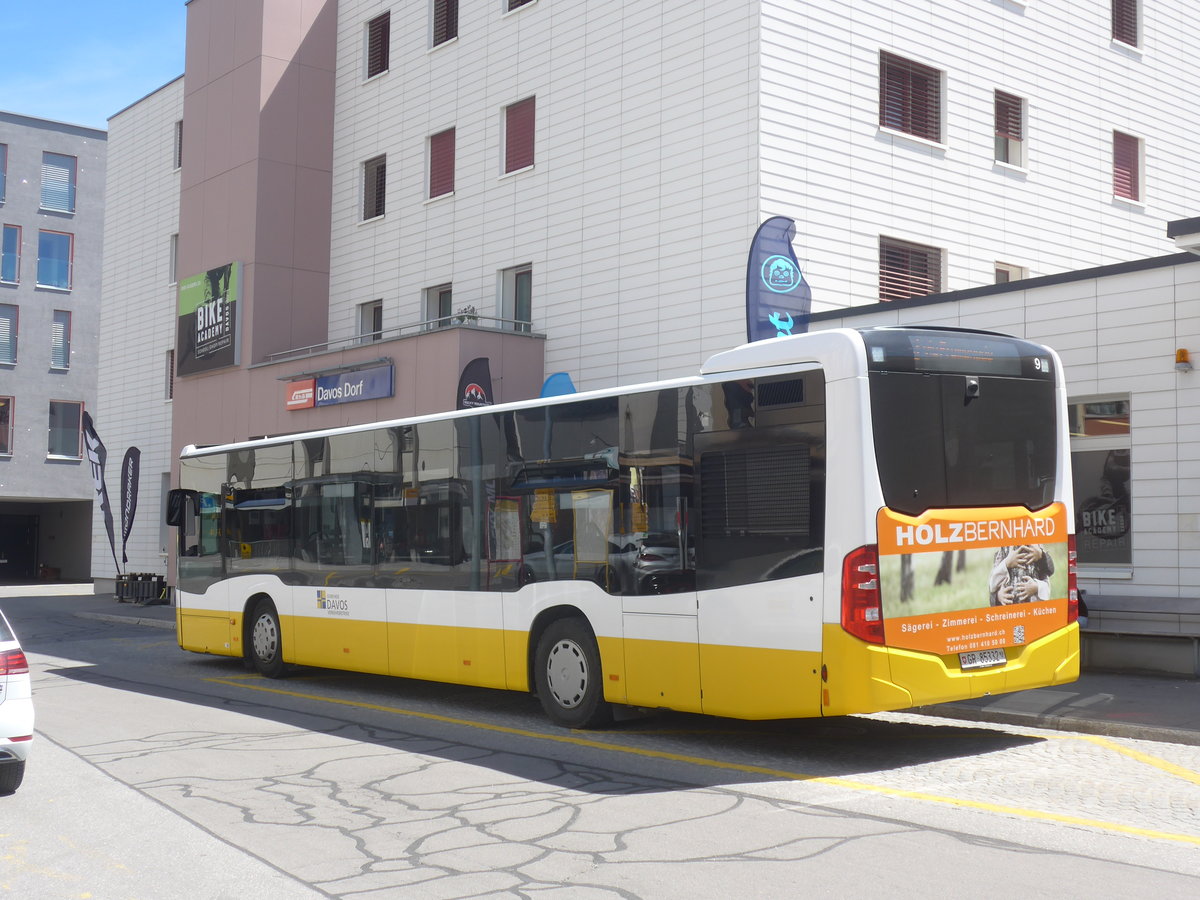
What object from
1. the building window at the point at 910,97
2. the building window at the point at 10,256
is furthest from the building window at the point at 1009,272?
the building window at the point at 10,256

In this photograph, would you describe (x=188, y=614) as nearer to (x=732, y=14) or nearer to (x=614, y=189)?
(x=614, y=189)

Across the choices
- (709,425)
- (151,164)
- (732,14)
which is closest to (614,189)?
(732,14)

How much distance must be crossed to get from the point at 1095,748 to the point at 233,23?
1062 inches

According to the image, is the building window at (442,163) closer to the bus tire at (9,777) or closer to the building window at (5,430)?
the bus tire at (9,777)

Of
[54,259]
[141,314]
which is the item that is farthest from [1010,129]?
[54,259]

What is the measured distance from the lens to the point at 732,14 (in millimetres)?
20094

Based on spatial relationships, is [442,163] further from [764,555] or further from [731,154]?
[764,555]

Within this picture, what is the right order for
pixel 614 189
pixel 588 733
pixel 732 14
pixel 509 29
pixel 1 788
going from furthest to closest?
pixel 509 29 < pixel 614 189 < pixel 732 14 < pixel 588 733 < pixel 1 788

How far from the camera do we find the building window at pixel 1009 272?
22844 mm

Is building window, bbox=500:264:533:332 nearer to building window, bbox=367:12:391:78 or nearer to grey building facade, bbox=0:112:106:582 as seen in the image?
building window, bbox=367:12:391:78

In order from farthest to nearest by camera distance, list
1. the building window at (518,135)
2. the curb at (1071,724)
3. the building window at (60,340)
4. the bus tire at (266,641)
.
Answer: the building window at (60,340) → the building window at (518,135) → the bus tire at (266,641) → the curb at (1071,724)

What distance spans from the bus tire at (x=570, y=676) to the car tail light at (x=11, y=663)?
14.6 ft

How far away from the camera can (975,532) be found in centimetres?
916

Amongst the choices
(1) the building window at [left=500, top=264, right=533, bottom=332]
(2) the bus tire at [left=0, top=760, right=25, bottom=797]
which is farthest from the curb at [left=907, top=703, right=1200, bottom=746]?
(1) the building window at [left=500, top=264, right=533, bottom=332]
